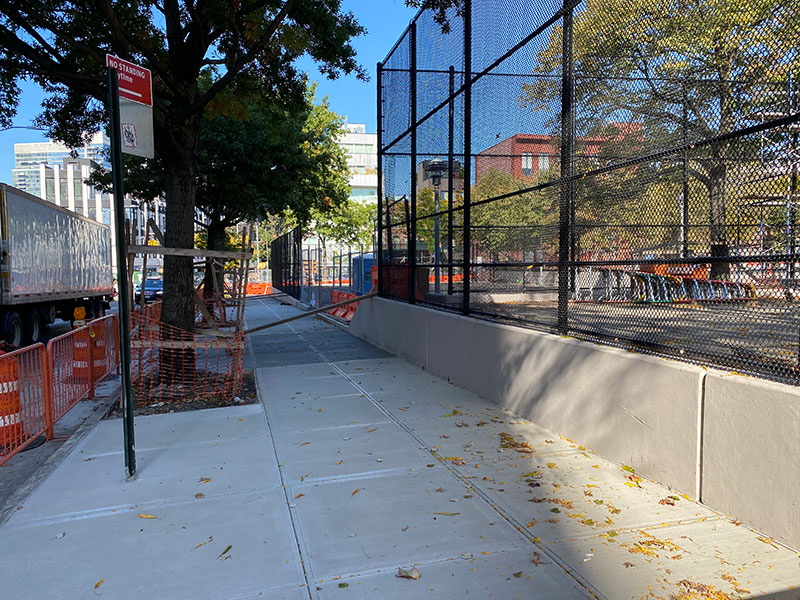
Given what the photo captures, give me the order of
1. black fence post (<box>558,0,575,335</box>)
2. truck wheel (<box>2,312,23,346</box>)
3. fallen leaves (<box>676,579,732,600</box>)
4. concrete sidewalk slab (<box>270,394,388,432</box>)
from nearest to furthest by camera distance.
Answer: fallen leaves (<box>676,579,732,600</box>) < black fence post (<box>558,0,575,335</box>) < concrete sidewalk slab (<box>270,394,388,432</box>) < truck wheel (<box>2,312,23,346</box>)

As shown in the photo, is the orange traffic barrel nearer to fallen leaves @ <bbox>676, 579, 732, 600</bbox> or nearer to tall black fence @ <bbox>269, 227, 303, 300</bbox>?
fallen leaves @ <bbox>676, 579, 732, 600</bbox>

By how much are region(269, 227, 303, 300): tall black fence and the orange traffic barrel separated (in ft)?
60.0

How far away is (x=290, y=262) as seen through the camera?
2891cm

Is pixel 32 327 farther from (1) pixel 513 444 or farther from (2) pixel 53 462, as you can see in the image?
(1) pixel 513 444

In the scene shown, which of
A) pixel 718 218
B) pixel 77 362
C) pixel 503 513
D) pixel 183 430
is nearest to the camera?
pixel 718 218

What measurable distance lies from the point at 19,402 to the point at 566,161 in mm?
5588

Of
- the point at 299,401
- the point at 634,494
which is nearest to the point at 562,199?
the point at 634,494

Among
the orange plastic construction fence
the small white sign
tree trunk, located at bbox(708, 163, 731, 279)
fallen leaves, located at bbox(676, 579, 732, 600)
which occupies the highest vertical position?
the small white sign

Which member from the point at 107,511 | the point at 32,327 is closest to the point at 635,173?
the point at 107,511

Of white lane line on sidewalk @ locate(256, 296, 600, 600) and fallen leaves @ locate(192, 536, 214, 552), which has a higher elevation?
white lane line on sidewalk @ locate(256, 296, 600, 600)

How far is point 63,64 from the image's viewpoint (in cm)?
793

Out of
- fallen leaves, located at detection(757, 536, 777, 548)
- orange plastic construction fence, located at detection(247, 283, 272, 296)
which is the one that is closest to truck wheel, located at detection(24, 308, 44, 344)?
fallen leaves, located at detection(757, 536, 777, 548)

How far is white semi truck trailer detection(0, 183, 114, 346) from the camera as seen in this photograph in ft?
39.3

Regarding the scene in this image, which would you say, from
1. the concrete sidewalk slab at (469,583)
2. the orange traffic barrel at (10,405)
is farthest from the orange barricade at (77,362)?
the concrete sidewalk slab at (469,583)
